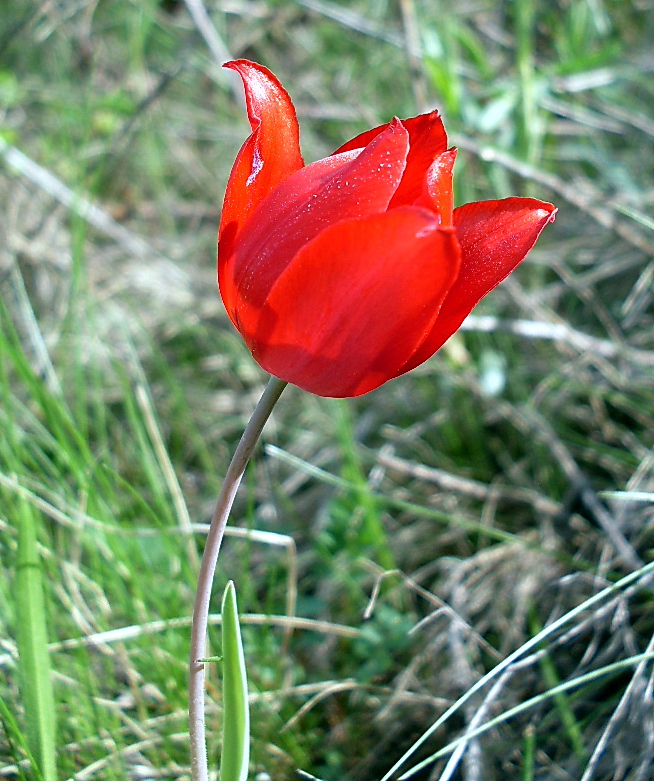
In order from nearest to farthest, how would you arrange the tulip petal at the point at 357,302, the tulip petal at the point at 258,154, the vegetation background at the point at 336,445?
the tulip petal at the point at 357,302
the tulip petal at the point at 258,154
the vegetation background at the point at 336,445

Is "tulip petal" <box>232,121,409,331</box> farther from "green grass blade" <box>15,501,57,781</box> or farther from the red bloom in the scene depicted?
"green grass blade" <box>15,501,57,781</box>

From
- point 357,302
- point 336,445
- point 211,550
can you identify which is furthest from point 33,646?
point 336,445

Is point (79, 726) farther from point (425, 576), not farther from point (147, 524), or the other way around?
point (425, 576)

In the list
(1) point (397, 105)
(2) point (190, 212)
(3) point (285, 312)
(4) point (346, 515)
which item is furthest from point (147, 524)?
(1) point (397, 105)

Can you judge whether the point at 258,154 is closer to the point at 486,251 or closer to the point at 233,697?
the point at 486,251

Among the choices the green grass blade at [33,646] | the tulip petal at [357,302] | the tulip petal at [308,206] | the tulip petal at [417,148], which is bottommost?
the green grass blade at [33,646]

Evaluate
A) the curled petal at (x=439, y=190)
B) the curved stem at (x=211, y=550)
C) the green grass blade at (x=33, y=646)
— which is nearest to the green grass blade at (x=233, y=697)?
the curved stem at (x=211, y=550)

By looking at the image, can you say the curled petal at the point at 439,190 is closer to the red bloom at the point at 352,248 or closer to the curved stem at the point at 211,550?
the red bloom at the point at 352,248
